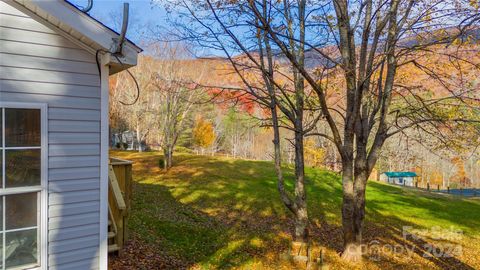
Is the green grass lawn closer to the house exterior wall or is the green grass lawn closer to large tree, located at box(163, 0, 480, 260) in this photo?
large tree, located at box(163, 0, 480, 260)

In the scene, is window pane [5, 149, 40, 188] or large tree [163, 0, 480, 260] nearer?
window pane [5, 149, 40, 188]

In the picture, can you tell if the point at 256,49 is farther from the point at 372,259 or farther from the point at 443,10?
the point at 372,259

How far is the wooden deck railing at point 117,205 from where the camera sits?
541 cm

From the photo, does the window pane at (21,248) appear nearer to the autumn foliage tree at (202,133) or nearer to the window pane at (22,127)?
the window pane at (22,127)

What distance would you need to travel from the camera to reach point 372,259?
271 inches

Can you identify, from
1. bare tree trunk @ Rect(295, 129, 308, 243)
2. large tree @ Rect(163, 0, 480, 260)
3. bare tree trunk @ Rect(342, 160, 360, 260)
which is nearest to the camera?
large tree @ Rect(163, 0, 480, 260)

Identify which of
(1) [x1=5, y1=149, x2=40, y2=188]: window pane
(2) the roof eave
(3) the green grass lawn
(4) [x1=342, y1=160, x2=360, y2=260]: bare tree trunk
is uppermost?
(2) the roof eave

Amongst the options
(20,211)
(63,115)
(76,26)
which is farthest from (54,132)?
(76,26)

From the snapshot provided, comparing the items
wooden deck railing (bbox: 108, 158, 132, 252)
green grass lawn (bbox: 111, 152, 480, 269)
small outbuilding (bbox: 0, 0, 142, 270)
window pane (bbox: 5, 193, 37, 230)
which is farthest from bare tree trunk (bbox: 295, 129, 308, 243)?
window pane (bbox: 5, 193, 37, 230)

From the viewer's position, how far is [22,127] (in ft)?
9.99

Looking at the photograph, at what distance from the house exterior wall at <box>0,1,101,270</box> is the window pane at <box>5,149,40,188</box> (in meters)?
0.12

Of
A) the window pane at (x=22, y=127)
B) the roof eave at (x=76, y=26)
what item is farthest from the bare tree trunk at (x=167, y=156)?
the window pane at (x=22, y=127)

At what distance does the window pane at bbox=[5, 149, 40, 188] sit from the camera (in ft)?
9.82

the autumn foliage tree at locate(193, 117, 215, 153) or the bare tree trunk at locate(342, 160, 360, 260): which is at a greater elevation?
the autumn foliage tree at locate(193, 117, 215, 153)
